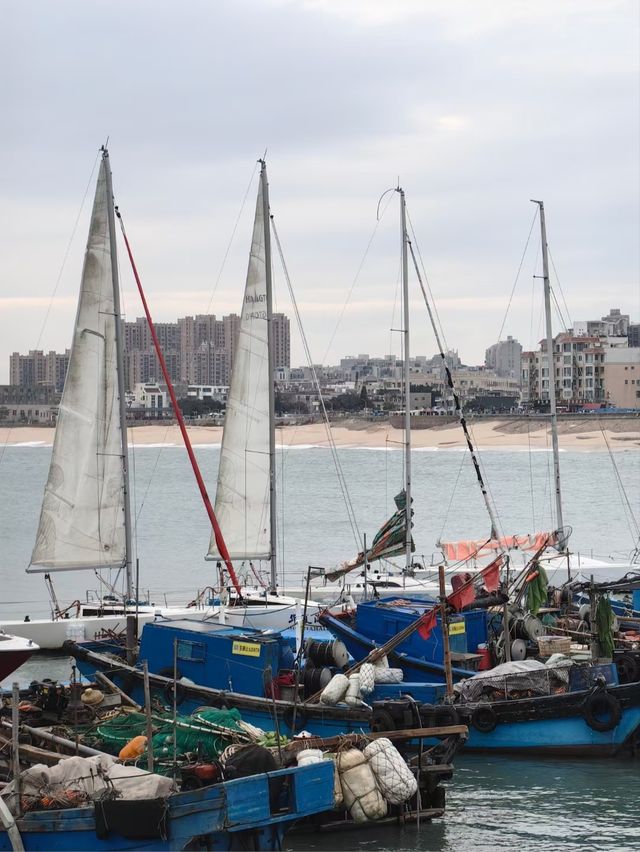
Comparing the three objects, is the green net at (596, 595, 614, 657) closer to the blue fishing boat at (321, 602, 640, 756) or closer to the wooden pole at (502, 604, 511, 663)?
the blue fishing boat at (321, 602, 640, 756)

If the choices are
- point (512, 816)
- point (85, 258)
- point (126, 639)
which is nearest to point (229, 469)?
point (85, 258)

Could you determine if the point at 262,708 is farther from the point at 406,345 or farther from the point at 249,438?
the point at 406,345

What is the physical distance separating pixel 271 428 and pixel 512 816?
1624cm

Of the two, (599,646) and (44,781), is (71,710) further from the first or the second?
(599,646)

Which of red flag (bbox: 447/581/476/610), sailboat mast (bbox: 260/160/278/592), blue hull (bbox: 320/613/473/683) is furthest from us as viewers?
sailboat mast (bbox: 260/160/278/592)

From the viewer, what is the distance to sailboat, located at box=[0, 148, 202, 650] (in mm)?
30828

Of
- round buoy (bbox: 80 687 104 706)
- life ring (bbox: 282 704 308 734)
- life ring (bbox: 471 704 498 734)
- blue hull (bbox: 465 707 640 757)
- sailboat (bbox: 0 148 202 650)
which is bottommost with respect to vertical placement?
blue hull (bbox: 465 707 640 757)

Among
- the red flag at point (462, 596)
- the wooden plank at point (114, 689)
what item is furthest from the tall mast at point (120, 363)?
the red flag at point (462, 596)

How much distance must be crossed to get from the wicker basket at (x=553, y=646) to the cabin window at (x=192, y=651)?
6548mm

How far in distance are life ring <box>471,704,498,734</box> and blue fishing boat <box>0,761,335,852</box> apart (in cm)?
736

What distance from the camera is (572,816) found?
1872cm

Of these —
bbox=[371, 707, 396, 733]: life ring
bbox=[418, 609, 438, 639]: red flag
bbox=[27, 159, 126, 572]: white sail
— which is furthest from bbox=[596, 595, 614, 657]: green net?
bbox=[27, 159, 126, 572]: white sail

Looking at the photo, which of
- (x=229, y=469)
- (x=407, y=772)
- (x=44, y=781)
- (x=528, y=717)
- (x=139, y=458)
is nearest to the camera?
(x=44, y=781)

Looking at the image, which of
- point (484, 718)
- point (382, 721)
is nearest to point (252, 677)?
point (382, 721)
